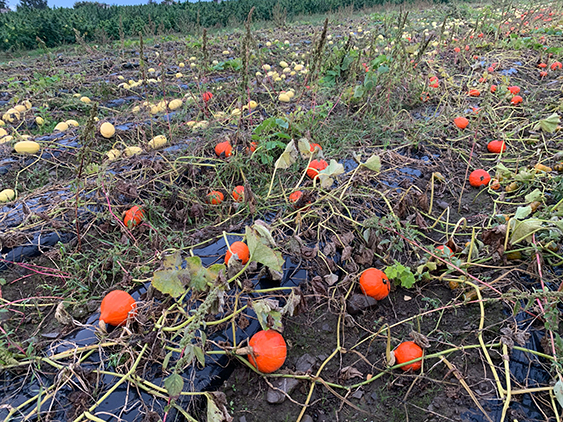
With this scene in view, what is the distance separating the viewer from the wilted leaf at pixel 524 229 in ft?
6.19

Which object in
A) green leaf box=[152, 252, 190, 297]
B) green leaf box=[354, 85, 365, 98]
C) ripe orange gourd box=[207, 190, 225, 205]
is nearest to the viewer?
green leaf box=[152, 252, 190, 297]

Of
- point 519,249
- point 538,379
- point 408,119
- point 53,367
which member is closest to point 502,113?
point 408,119

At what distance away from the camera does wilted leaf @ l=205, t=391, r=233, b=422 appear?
4.40ft

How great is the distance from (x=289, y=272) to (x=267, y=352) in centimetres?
55

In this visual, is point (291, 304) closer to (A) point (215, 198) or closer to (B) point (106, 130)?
(A) point (215, 198)

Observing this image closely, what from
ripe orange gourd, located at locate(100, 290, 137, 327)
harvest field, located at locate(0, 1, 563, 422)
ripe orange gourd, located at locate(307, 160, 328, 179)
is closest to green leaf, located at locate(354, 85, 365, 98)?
harvest field, located at locate(0, 1, 563, 422)

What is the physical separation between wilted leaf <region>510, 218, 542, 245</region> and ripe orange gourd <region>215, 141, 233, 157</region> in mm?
2082

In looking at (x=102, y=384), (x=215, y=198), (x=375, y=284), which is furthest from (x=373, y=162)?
(x=102, y=384)

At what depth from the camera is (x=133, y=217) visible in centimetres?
235

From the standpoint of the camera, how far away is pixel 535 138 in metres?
3.39

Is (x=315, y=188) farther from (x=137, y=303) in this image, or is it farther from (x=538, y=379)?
(x=538, y=379)

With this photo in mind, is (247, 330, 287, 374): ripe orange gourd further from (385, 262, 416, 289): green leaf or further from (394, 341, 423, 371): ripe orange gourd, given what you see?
(385, 262, 416, 289): green leaf

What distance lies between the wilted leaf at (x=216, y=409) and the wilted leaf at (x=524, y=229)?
5.94 feet

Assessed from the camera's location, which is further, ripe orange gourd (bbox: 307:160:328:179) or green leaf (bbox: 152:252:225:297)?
ripe orange gourd (bbox: 307:160:328:179)
